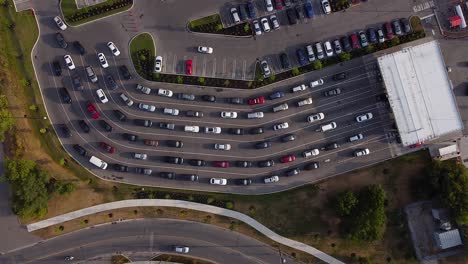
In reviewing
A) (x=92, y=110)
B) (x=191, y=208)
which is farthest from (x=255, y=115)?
(x=92, y=110)

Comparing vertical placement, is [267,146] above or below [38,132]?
below

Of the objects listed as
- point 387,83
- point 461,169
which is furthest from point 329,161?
point 461,169

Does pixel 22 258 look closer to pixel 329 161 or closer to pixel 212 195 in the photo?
pixel 212 195

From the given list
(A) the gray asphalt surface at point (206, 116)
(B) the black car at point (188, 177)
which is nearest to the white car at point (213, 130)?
(A) the gray asphalt surface at point (206, 116)

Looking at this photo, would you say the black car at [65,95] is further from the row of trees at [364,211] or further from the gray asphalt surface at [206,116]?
the row of trees at [364,211]

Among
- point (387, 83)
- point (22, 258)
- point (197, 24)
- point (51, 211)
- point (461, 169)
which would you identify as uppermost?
point (197, 24)

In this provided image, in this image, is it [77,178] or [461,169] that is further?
[77,178]
